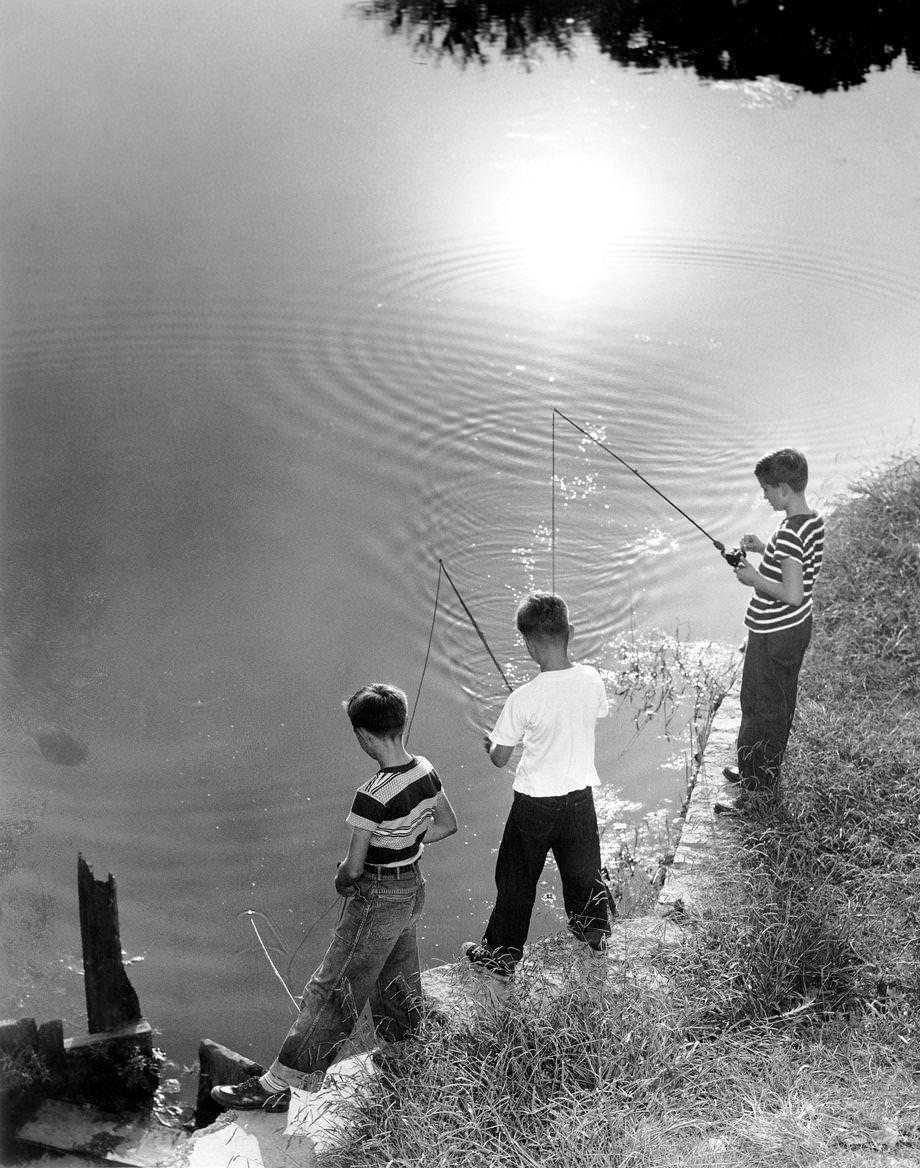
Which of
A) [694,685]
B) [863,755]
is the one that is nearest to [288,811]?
[694,685]

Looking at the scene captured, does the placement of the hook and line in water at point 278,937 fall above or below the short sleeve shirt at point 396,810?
below

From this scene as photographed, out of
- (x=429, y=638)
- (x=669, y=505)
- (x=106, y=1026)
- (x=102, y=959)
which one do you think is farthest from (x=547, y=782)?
(x=669, y=505)

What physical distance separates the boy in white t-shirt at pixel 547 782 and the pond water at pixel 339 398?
41.6 inches

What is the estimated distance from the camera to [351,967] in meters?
3.48

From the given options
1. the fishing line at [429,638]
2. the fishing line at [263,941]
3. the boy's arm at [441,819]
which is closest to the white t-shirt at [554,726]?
the boy's arm at [441,819]

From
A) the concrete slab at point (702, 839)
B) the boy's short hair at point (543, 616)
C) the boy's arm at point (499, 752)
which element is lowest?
the concrete slab at point (702, 839)

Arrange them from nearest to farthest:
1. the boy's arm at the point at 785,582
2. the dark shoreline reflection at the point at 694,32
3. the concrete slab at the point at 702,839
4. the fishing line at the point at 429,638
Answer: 1. the boy's arm at the point at 785,582
2. the concrete slab at the point at 702,839
3. the fishing line at the point at 429,638
4. the dark shoreline reflection at the point at 694,32

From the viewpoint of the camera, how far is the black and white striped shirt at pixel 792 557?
170 inches

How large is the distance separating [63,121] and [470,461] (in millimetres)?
5570

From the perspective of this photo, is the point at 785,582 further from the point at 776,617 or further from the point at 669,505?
the point at 669,505

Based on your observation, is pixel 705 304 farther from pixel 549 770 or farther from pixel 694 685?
pixel 549 770

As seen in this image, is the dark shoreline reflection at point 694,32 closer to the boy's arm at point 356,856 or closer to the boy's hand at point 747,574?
the boy's hand at point 747,574

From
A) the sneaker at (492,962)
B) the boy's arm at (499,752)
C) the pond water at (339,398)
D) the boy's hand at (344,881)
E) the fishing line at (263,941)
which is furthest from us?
the pond water at (339,398)

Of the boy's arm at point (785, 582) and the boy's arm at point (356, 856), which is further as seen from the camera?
the boy's arm at point (785, 582)
